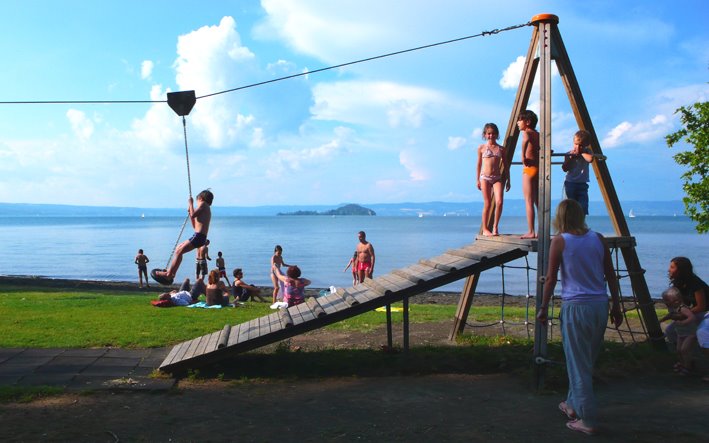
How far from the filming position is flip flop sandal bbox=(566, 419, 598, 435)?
5426 millimetres

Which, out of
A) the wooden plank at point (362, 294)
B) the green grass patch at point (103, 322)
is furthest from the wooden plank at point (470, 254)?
the green grass patch at point (103, 322)

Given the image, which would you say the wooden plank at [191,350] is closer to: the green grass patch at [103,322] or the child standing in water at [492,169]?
the green grass patch at [103,322]

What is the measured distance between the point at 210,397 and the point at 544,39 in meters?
5.67

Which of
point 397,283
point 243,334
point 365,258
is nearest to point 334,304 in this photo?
point 397,283

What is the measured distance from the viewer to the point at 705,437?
5.27 meters

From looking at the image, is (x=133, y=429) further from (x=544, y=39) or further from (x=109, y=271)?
(x=109, y=271)

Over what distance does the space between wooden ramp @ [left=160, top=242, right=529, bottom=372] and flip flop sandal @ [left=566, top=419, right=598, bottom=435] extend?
2.39 metres

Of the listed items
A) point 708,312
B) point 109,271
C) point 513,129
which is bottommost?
point 109,271

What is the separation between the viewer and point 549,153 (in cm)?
717

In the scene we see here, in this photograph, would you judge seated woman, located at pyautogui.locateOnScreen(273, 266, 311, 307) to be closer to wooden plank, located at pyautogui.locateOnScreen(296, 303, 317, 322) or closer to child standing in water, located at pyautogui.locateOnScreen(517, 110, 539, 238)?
wooden plank, located at pyautogui.locateOnScreen(296, 303, 317, 322)

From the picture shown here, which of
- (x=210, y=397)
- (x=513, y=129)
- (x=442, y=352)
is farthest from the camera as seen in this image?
(x=513, y=129)

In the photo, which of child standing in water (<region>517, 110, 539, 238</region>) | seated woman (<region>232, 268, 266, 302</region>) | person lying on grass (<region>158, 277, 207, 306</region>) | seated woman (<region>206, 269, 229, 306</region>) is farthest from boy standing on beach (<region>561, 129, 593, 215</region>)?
seated woman (<region>232, 268, 266, 302</region>)

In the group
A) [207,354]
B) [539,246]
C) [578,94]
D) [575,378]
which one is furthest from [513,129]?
[207,354]

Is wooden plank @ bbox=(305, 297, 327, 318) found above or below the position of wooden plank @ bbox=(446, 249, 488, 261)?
below
